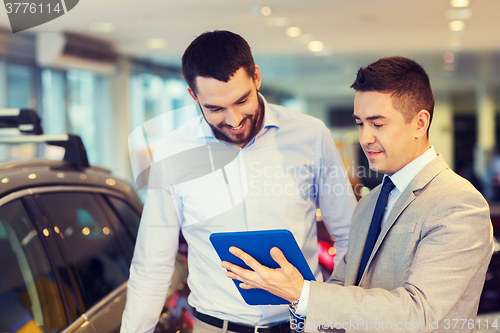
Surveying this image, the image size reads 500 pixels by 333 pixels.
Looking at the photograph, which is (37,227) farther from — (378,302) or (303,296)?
(378,302)

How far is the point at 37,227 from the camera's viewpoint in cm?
A: 142

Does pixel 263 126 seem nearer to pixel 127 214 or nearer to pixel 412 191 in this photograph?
pixel 412 191

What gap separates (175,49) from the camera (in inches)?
302

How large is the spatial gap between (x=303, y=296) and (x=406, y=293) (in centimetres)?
22

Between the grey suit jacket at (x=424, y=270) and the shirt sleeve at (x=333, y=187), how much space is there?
0.46m

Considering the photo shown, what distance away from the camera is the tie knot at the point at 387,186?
1.24 meters

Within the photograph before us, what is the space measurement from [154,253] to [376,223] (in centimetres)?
70

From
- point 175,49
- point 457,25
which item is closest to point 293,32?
point 175,49

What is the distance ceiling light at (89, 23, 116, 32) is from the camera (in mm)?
6094

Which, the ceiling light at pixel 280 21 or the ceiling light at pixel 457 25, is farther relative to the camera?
the ceiling light at pixel 457 25

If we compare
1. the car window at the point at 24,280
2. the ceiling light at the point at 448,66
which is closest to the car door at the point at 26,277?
the car window at the point at 24,280

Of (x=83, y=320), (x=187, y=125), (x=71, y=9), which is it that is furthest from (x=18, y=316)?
(x=71, y=9)

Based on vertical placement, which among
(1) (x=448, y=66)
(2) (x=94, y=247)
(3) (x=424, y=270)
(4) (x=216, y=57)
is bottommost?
(2) (x=94, y=247)

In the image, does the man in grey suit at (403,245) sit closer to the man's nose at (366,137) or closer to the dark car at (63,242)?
the man's nose at (366,137)
